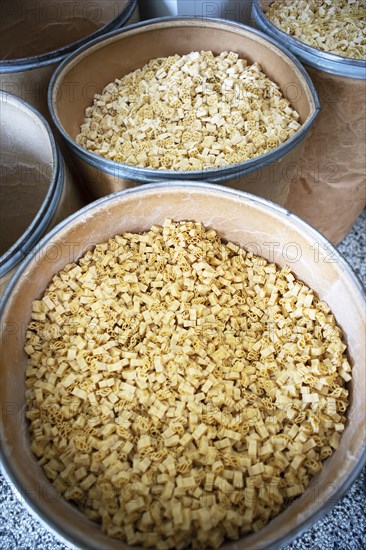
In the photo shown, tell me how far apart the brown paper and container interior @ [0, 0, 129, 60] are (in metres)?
0.95

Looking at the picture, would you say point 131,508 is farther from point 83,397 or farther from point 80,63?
point 80,63

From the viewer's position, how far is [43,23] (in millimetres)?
1901

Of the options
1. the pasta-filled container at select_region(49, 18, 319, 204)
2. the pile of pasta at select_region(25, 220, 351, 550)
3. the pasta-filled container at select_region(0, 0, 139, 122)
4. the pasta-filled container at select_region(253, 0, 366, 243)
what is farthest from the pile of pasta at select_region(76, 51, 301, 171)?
the pasta-filled container at select_region(0, 0, 139, 122)

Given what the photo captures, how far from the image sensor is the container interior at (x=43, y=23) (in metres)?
1.85

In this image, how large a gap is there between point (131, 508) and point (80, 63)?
123 cm

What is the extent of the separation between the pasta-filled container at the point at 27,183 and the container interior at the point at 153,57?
0.34ft

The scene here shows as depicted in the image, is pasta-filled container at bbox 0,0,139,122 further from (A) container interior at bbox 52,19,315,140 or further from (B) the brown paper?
(B) the brown paper

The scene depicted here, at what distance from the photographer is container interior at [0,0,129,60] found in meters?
1.85

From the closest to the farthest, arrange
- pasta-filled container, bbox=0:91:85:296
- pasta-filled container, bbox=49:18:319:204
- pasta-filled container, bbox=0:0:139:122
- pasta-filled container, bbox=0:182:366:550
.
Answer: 1. pasta-filled container, bbox=0:182:366:550
2. pasta-filled container, bbox=0:91:85:296
3. pasta-filled container, bbox=49:18:319:204
4. pasta-filled container, bbox=0:0:139:122

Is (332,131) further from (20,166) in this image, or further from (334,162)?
(20,166)

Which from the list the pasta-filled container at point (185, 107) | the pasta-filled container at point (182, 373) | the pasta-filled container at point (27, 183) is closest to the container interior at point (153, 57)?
the pasta-filled container at point (185, 107)

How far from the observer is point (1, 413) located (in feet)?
3.06

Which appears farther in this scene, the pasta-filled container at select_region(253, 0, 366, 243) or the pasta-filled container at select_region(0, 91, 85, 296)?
the pasta-filled container at select_region(253, 0, 366, 243)

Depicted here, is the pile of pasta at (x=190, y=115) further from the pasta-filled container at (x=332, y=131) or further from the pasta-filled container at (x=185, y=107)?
the pasta-filled container at (x=332, y=131)
